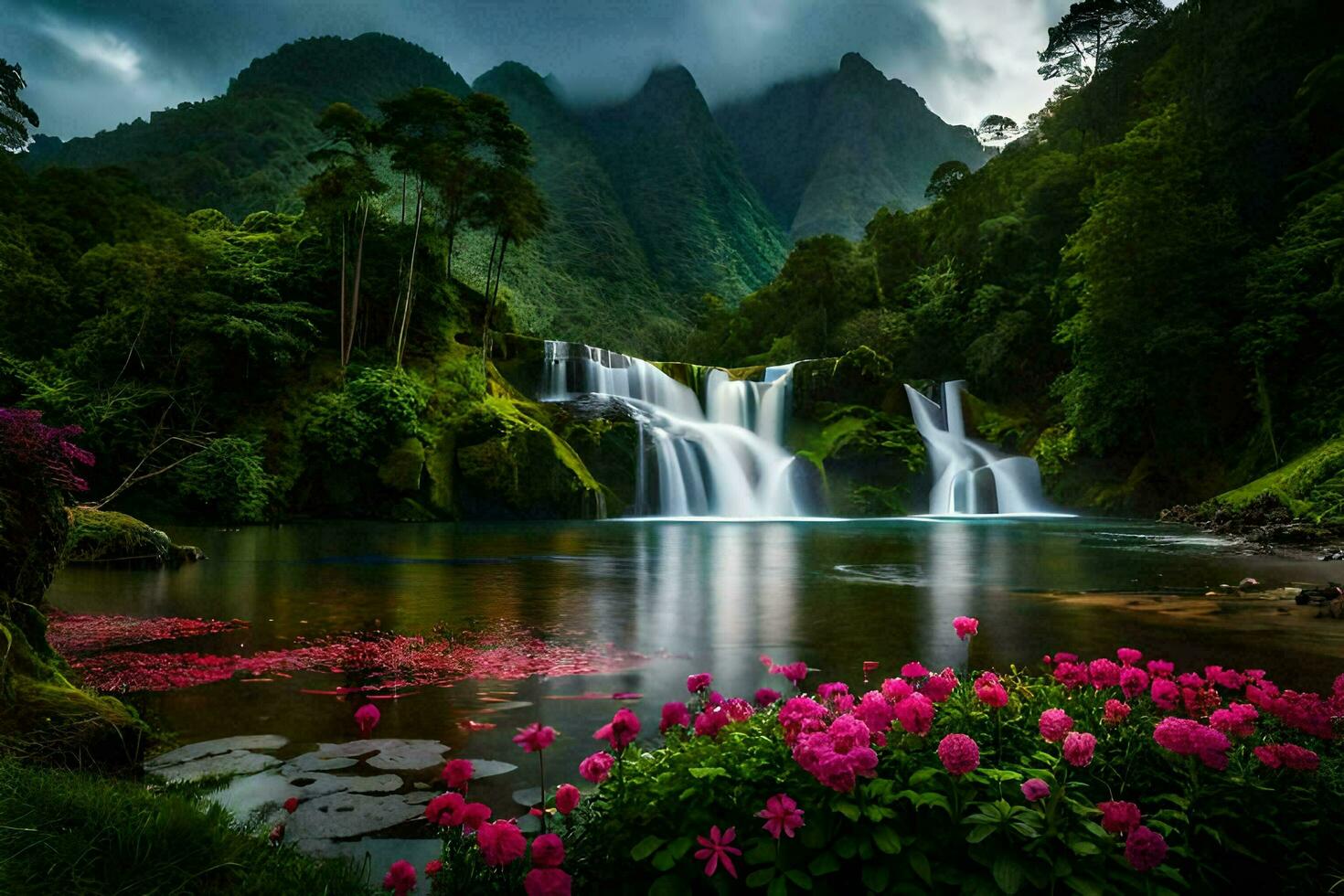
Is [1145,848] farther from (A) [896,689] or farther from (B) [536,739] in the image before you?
(B) [536,739]

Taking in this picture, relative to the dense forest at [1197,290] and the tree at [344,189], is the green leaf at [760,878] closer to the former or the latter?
the dense forest at [1197,290]

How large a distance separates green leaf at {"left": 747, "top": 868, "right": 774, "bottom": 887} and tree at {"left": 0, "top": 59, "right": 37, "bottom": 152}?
35.7 meters

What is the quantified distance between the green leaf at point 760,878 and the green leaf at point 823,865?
0.34 feet

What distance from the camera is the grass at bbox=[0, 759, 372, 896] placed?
1.88m

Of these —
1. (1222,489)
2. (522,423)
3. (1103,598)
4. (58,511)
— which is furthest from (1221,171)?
(58,511)

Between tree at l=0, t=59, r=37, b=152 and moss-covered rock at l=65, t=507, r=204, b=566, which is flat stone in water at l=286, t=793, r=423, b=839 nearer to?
moss-covered rock at l=65, t=507, r=204, b=566

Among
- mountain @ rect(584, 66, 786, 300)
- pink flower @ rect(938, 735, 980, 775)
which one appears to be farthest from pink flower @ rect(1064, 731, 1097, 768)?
mountain @ rect(584, 66, 786, 300)

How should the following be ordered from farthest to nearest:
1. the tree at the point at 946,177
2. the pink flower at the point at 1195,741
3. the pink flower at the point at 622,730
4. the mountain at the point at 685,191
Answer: the mountain at the point at 685,191
the tree at the point at 946,177
the pink flower at the point at 622,730
the pink flower at the point at 1195,741

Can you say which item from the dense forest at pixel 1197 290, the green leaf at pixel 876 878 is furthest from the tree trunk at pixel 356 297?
the green leaf at pixel 876 878

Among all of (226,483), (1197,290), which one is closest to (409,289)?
(226,483)

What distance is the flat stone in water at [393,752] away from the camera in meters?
3.45

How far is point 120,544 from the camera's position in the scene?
11.9 m

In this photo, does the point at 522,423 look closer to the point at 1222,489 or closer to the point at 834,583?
the point at 834,583

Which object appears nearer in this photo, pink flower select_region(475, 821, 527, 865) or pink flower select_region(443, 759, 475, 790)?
pink flower select_region(475, 821, 527, 865)
